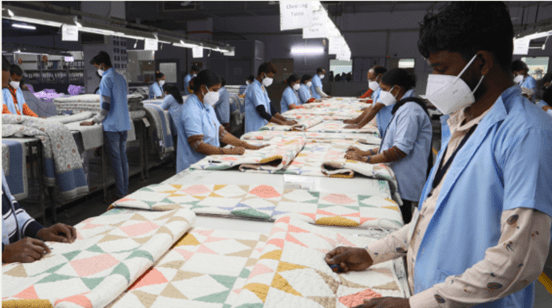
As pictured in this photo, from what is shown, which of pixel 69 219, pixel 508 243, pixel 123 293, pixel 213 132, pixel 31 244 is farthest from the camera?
pixel 69 219

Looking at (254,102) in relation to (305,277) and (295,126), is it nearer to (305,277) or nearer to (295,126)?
(295,126)

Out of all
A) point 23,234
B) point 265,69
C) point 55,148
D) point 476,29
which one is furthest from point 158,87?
→ point 476,29

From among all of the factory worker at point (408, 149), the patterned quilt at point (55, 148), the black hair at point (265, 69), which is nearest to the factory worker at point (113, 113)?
the patterned quilt at point (55, 148)

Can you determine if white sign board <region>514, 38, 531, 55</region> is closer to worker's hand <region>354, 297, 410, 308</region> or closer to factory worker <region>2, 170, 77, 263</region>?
worker's hand <region>354, 297, 410, 308</region>

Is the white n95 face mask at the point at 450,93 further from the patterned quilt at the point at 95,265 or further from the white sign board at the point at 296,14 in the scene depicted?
Result: the white sign board at the point at 296,14

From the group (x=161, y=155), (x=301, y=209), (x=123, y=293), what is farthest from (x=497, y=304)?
(x=161, y=155)

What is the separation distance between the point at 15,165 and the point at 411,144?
3.63 m

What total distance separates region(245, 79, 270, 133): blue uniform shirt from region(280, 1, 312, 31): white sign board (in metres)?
1.72

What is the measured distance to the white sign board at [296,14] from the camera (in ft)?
13.0

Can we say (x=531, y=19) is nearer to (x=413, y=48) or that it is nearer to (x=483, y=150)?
(x=413, y=48)

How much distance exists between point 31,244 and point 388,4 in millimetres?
14207

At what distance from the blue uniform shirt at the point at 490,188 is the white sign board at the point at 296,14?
323 cm

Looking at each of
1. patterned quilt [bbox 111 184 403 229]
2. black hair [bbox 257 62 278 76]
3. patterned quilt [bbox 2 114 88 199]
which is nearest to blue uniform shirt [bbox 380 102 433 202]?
patterned quilt [bbox 111 184 403 229]

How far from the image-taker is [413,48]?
1408 cm
